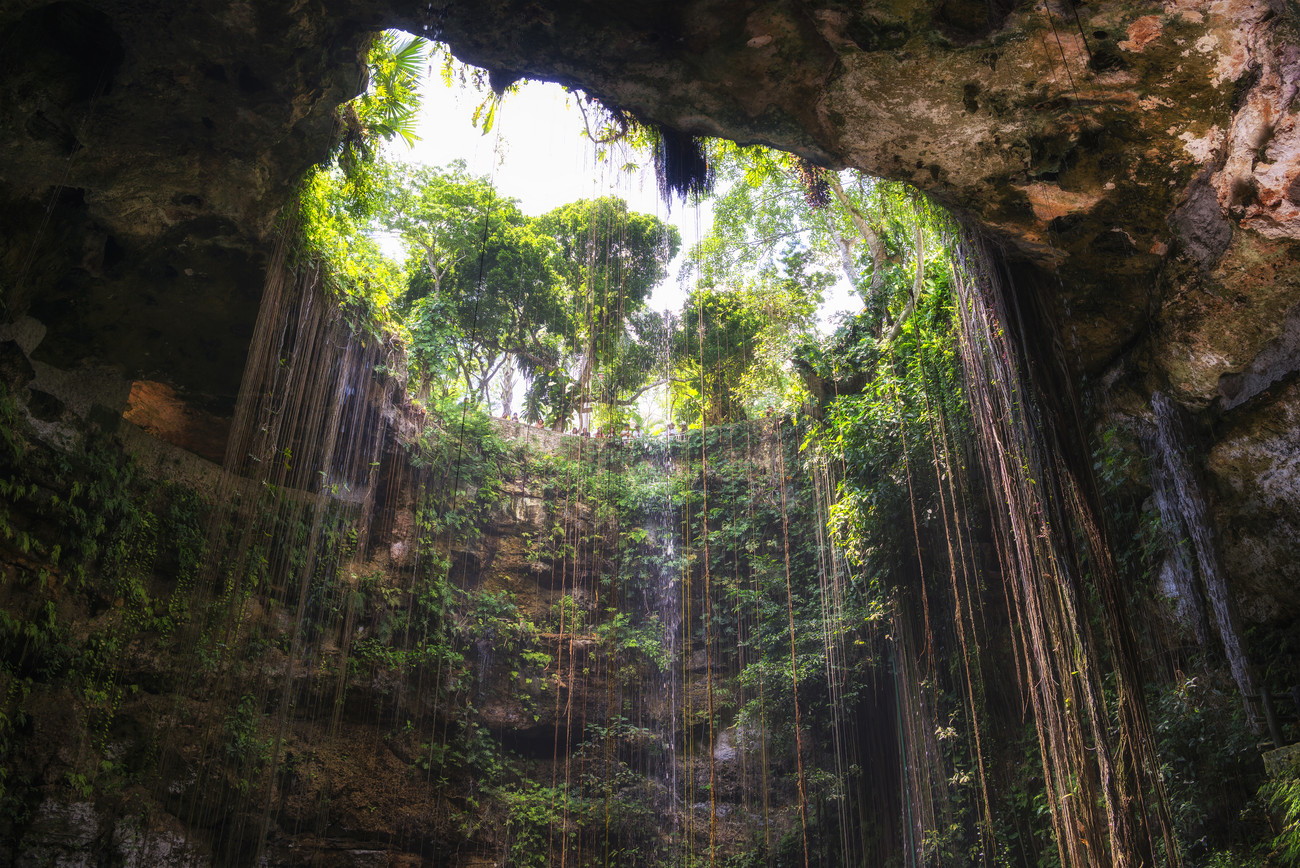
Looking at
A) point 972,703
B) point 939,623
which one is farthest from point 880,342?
point 972,703

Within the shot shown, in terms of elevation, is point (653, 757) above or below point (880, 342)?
below

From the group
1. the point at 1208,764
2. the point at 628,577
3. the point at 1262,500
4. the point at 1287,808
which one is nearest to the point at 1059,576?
the point at 1262,500

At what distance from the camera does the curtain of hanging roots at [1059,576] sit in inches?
133

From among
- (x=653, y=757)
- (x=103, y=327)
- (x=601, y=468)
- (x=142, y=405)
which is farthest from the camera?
(x=601, y=468)

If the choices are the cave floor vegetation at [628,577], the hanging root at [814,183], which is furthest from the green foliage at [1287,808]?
the hanging root at [814,183]

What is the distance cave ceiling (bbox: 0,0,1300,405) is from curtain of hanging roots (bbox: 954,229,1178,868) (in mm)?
528

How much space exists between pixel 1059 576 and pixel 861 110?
261cm

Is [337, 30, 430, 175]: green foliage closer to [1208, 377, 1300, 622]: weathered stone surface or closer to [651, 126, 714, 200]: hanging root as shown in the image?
[651, 126, 714, 200]: hanging root

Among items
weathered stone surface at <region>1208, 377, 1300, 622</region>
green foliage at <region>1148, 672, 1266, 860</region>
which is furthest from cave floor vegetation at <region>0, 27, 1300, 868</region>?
weathered stone surface at <region>1208, 377, 1300, 622</region>

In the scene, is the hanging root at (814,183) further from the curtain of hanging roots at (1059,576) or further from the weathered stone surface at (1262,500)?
the weathered stone surface at (1262,500)

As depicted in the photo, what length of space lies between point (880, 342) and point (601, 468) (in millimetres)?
5095

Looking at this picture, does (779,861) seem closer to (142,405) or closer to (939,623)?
(939,623)

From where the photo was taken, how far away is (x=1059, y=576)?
381cm

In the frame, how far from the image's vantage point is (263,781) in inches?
257
